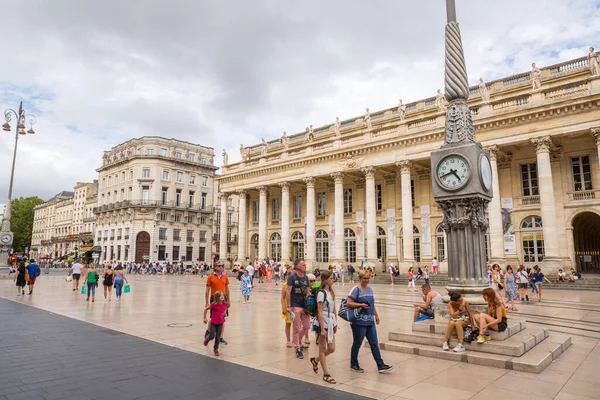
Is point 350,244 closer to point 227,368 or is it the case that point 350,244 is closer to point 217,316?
point 217,316

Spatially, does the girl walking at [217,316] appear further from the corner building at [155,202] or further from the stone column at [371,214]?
the corner building at [155,202]

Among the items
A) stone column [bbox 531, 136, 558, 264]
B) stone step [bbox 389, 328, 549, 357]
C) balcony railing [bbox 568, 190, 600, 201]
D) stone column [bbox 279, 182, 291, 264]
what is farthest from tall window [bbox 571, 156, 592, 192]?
stone column [bbox 279, 182, 291, 264]

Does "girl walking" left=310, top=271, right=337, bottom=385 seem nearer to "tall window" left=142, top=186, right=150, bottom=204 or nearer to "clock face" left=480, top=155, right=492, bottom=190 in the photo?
"clock face" left=480, top=155, right=492, bottom=190

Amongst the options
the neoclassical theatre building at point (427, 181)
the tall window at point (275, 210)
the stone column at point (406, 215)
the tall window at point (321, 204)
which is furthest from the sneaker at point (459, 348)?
the tall window at point (275, 210)

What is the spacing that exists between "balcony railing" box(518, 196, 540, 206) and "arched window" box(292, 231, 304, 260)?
19.6 metres

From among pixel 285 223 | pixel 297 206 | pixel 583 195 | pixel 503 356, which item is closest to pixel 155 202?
pixel 297 206

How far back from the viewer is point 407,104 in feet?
113

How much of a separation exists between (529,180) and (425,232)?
7863mm

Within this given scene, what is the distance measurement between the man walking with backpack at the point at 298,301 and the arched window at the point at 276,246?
33531mm

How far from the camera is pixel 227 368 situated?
20.4 feet

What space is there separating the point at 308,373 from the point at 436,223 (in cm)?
2699

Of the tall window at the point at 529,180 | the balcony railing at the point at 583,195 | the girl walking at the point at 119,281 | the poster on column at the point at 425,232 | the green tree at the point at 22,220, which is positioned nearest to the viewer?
the girl walking at the point at 119,281

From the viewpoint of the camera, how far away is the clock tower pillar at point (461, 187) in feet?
25.6

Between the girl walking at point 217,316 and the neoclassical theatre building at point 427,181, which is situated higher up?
the neoclassical theatre building at point 427,181
